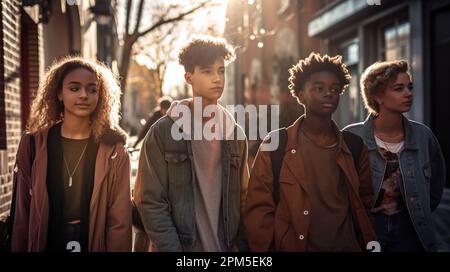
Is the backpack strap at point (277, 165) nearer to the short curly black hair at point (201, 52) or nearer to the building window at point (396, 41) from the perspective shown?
the short curly black hair at point (201, 52)

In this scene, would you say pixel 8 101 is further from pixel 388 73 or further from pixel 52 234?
pixel 388 73

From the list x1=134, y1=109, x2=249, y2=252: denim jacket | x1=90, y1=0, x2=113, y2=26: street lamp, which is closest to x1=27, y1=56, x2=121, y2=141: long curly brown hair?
x1=134, y1=109, x2=249, y2=252: denim jacket

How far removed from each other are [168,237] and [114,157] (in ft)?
1.44

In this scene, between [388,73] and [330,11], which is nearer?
[388,73]

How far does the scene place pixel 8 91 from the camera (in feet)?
14.3

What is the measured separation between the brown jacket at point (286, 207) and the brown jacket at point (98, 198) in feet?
1.87

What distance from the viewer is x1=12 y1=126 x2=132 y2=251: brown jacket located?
272 centimetres

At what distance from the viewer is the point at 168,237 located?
8.80 ft

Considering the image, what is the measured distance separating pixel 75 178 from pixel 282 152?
0.95 m

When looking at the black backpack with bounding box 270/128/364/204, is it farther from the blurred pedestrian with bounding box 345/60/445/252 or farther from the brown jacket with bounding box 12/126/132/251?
the brown jacket with bounding box 12/126/132/251

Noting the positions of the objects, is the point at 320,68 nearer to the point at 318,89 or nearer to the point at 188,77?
the point at 318,89
